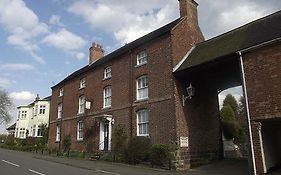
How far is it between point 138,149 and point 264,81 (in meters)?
9.02

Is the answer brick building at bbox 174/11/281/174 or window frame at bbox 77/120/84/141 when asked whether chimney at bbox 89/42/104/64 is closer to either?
window frame at bbox 77/120/84/141

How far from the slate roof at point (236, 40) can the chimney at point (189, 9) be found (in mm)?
3098

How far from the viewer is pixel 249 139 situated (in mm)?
14180

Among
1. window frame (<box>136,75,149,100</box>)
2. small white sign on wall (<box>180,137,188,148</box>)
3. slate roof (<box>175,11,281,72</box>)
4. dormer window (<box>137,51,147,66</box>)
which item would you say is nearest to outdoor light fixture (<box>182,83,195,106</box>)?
slate roof (<box>175,11,281,72</box>)

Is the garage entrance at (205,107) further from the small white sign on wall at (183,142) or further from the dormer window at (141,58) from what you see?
the dormer window at (141,58)

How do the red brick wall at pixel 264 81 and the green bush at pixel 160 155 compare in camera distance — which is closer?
the red brick wall at pixel 264 81

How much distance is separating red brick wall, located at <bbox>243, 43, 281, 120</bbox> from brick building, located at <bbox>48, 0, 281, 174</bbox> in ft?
0.14

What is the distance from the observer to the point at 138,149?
19.2 metres

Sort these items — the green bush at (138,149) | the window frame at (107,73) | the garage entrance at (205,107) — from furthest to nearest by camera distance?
the window frame at (107,73), the green bush at (138,149), the garage entrance at (205,107)

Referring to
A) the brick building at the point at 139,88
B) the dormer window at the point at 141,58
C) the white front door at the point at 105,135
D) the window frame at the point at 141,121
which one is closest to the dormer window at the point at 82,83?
the brick building at the point at 139,88

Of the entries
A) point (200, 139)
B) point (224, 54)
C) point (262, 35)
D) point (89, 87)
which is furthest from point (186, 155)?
point (89, 87)

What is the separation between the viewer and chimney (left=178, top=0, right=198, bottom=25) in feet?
74.4

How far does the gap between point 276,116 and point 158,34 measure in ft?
34.6

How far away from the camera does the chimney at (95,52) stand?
A: 3394cm
